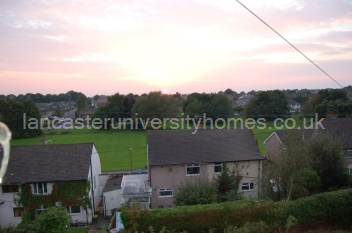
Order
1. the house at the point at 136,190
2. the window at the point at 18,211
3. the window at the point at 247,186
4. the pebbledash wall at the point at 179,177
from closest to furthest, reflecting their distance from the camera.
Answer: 1. the window at the point at 18,211
2. the house at the point at 136,190
3. the pebbledash wall at the point at 179,177
4. the window at the point at 247,186

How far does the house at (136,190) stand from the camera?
18.5 m

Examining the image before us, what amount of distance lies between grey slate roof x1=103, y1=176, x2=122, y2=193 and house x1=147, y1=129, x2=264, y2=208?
3.28 m

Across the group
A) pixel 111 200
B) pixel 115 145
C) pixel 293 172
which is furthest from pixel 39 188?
pixel 115 145

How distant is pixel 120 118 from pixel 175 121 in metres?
13.8

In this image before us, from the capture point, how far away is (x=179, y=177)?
64.9ft

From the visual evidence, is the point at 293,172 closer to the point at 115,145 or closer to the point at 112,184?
the point at 112,184

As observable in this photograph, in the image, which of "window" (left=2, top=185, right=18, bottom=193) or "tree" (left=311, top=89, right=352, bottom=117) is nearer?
"window" (left=2, top=185, right=18, bottom=193)

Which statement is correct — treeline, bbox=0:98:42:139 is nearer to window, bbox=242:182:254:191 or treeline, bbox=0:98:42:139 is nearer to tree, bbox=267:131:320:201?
window, bbox=242:182:254:191

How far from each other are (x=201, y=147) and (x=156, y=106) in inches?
1665

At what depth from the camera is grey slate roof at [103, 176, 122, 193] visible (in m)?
20.7

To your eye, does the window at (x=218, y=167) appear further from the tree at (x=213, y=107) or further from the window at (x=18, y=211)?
the tree at (x=213, y=107)

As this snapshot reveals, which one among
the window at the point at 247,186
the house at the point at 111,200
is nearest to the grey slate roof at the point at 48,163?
the house at the point at 111,200

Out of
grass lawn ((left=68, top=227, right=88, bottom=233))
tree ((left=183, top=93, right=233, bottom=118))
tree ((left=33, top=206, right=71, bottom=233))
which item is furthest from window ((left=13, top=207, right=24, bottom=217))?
tree ((left=183, top=93, right=233, bottom=118))

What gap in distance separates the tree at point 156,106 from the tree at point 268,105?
16.5m
